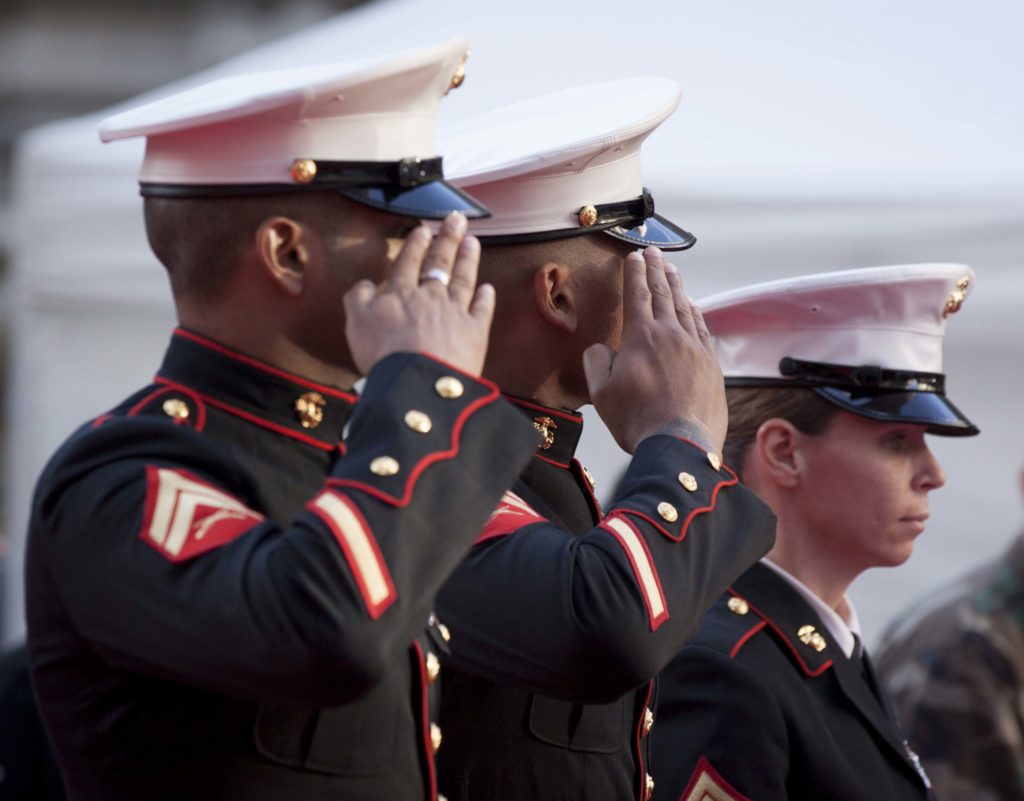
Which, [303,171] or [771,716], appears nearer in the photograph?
[303,171]

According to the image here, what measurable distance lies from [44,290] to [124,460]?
3063 mm

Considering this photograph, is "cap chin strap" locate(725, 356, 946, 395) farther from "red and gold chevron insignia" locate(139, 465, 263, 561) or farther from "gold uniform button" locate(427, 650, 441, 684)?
"red and gold chevron insignia" locate(139, 465, 263, 561)

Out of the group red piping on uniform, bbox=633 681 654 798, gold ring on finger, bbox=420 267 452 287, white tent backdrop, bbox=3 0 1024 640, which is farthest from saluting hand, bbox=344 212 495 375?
white tent backdrop, bbox=3 0 1024 640

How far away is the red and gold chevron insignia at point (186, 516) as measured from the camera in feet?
5.47

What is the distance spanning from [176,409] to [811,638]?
55.7 inches

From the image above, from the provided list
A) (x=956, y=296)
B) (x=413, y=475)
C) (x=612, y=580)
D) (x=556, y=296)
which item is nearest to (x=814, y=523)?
(x=956, y=296)

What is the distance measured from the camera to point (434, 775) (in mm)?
1909

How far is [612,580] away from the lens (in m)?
2.00

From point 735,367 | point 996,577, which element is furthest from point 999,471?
point 735,367

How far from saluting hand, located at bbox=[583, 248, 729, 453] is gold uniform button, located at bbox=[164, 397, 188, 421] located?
602 mm

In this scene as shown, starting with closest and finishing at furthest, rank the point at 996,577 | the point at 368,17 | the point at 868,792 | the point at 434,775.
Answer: the point at 434,775, the point at 868,792, the point at 996,577, the point at 368,17

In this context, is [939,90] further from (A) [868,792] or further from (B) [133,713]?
(B) [133,713]

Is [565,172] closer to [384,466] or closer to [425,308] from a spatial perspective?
[425,308]

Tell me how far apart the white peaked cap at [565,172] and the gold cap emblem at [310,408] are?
21.0 inches
